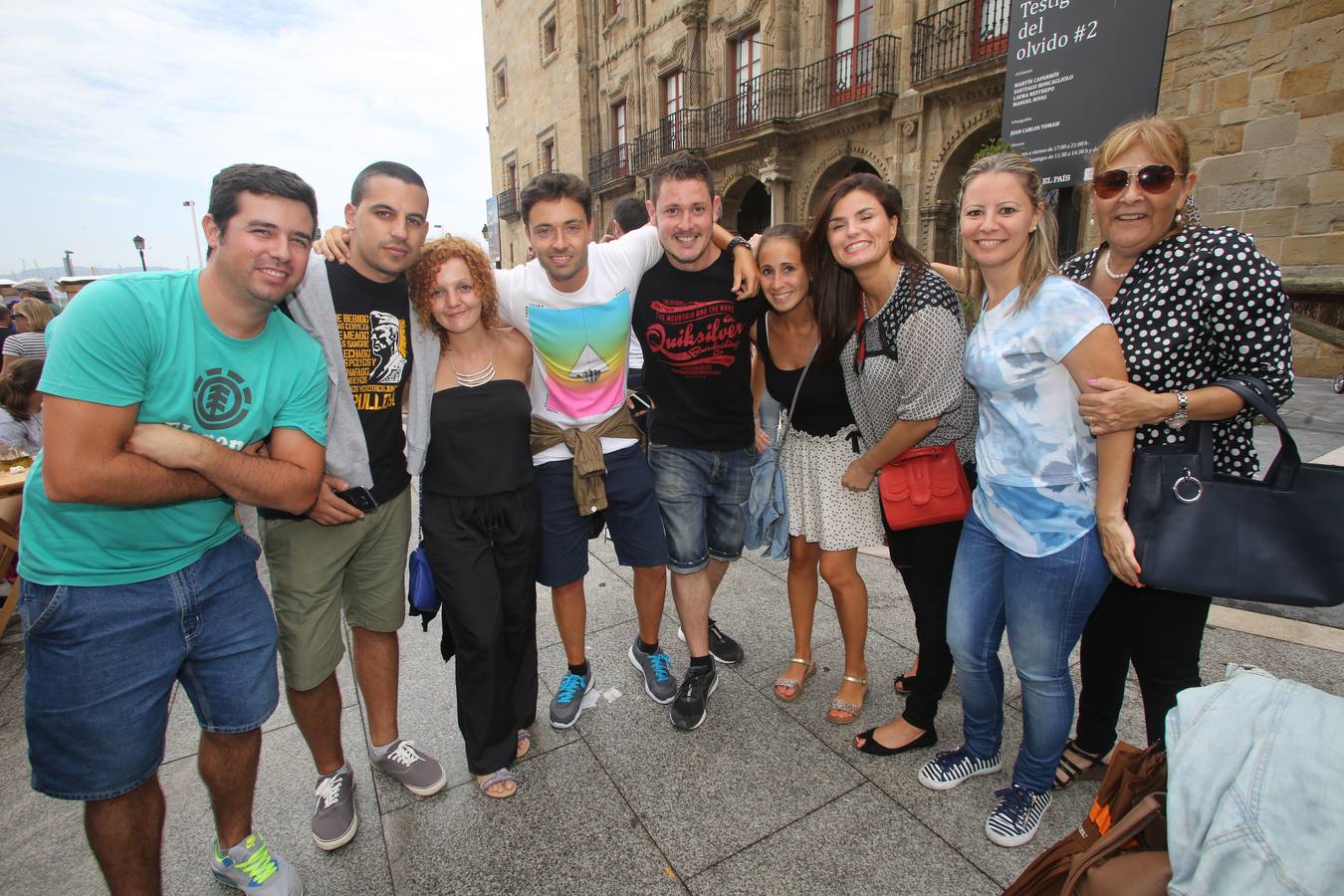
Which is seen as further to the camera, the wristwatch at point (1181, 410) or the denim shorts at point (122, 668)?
the wristwatch at point (1181, 410)

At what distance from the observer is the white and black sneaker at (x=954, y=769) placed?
7.54 feet

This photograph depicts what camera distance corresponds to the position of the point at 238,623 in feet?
6.09

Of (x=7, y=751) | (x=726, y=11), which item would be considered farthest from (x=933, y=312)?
(x=726, y=11)

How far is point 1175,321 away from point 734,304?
1465 mm

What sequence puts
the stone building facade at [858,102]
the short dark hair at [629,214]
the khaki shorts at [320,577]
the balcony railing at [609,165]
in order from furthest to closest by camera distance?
the balcony railing at [609,165], the stone building facade at [858,102], the short dark hair at [629,214], the khaki shorts at [320,577]

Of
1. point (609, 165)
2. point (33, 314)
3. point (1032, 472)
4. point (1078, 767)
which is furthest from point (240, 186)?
point (609, 165)

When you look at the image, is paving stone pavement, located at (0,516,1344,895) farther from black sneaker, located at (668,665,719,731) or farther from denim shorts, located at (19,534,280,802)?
denim shorts, located at (19,534,280,802)

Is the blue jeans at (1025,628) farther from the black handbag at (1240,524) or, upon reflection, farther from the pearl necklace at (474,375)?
the pearl necklace at (474,375)

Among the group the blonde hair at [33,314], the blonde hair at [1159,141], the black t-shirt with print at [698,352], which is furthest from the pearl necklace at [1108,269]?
the blonde hair at [33,314]

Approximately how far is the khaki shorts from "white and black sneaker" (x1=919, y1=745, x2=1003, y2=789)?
2.08 metres

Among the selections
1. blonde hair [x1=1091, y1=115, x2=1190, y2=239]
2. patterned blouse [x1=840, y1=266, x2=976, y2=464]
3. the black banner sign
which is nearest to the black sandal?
patterned blouse [x1=840, y1=266, x2=976, y2=464]

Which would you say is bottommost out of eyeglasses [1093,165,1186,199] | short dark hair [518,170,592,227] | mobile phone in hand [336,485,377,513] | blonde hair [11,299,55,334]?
mobile phone in hand [336,485,377,513]

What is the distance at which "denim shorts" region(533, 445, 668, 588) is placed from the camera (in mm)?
2629

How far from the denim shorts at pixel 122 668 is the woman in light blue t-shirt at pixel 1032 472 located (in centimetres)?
227
